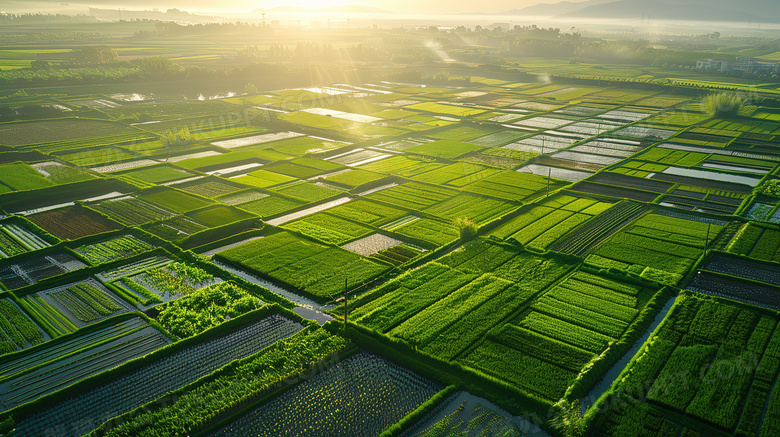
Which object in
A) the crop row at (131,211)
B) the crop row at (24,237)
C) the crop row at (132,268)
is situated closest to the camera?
the crop row at (132,268)

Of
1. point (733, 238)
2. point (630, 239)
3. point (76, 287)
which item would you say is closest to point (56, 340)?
point (76, 287)

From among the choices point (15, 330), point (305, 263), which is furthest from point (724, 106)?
point (15, 330)

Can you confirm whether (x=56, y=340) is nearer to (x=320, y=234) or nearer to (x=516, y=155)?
(x=320, y=234)

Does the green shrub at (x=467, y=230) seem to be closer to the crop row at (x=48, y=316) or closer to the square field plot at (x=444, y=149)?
the square field plot at (x=444, y=149)

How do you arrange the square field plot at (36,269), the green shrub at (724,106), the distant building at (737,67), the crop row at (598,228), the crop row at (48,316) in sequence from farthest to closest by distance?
the distant building at (737,67) < the green shrub at (724,106) < the crop row at (598,228) < the square field plot at (36,269) < the crop row at (48,316)

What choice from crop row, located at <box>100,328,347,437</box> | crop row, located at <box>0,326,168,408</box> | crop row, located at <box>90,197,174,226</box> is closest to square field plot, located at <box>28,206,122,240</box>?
crop row, located at <box>90,197,174,226</box>

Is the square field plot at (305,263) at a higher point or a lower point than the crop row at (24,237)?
lower

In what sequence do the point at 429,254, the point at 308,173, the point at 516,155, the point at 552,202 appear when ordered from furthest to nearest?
the point at 516,155, the point at 308,173, the point at 552,202, the point at 429,254

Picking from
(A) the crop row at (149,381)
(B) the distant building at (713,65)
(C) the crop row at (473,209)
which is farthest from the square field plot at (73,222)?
(B) the distant building at (713,65)

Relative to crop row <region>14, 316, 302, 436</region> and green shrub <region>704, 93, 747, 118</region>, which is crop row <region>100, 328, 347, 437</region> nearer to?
crop row <region>14, 316, 302, 436</region>
